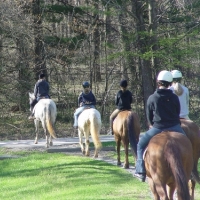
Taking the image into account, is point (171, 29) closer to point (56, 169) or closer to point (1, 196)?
point (56, 169)

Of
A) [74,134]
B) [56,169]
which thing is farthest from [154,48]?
[56,169]

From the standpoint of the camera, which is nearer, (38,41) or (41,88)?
(41,88)

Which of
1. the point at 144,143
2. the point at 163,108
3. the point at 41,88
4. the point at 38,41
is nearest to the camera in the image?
→ the point at 163,108

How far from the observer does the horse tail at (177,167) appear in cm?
863

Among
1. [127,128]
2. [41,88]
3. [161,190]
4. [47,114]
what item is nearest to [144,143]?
[161,190]

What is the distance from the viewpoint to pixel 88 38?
30156 millimetres

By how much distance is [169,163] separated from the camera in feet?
29.3

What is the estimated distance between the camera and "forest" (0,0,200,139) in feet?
92.1

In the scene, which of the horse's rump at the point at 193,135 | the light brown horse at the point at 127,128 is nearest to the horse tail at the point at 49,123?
the light brown horse at the point at 127,128

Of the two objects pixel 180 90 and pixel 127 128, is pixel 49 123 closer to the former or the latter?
pixel 127 128

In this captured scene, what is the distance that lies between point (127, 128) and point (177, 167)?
7.07 metres

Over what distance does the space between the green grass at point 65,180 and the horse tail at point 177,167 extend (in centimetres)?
283

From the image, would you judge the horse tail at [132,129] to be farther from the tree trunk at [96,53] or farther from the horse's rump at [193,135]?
the tree trunk at [96,53]

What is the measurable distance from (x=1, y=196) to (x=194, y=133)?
4.48 meters
